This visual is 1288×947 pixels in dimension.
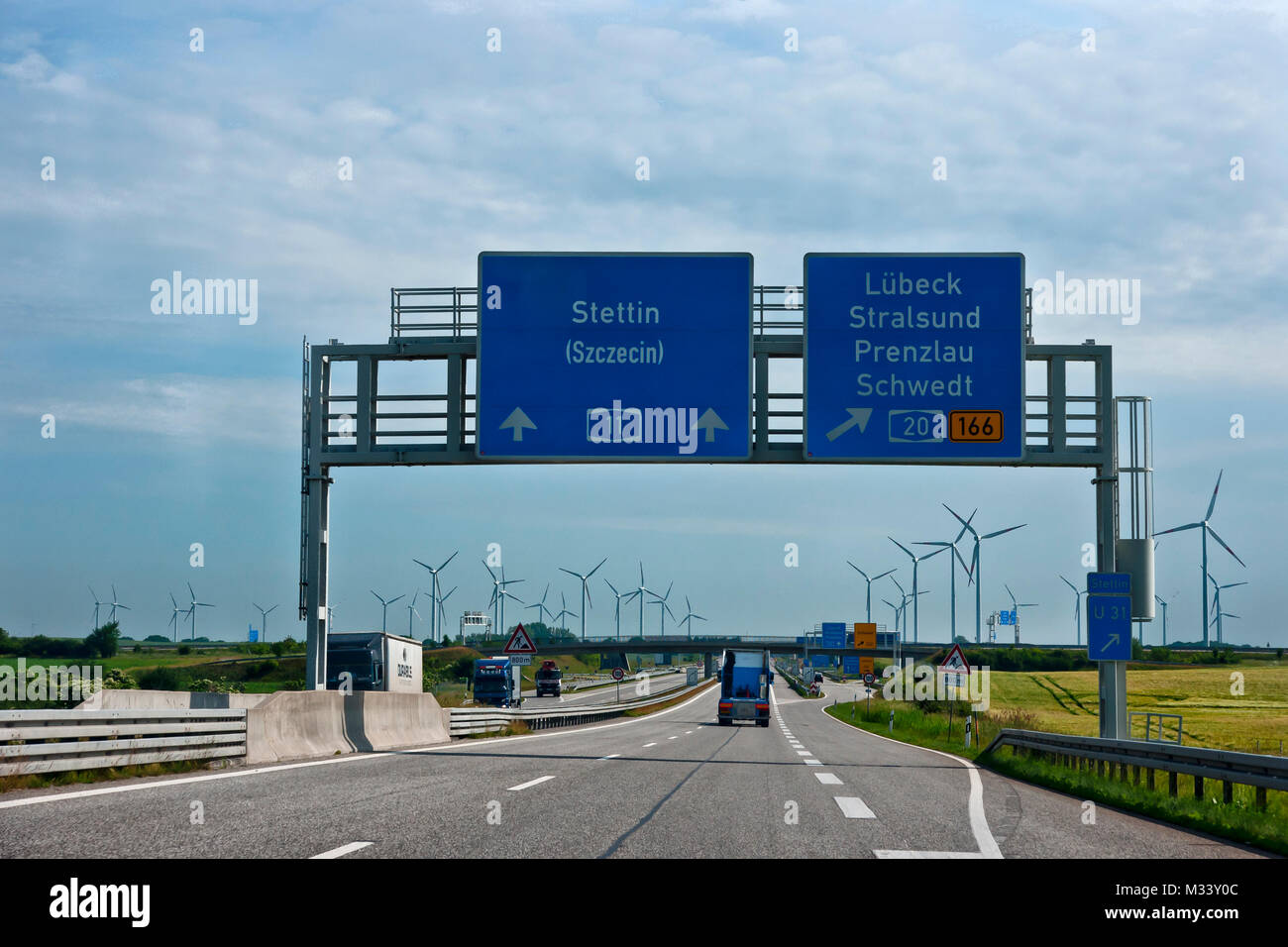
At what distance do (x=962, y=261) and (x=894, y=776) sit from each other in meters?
10.1

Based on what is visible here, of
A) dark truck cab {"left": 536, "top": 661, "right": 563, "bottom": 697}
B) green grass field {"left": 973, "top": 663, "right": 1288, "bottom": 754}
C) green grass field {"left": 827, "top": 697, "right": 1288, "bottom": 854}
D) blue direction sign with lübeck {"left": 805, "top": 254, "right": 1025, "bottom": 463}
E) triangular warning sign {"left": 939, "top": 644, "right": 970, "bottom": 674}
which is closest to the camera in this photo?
green grass field {"left": 827, "top": 697, "right": 1288, "bottom": 854}

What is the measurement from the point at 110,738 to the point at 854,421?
1414cm

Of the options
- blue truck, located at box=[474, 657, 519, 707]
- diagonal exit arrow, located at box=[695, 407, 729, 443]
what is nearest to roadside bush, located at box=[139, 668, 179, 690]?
blue truck, located at box=[474, 657, 519, 707]

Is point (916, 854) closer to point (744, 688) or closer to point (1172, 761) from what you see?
point (1172, 761)

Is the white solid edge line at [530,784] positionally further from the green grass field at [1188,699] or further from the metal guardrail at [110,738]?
the green grass field at [1188,699]

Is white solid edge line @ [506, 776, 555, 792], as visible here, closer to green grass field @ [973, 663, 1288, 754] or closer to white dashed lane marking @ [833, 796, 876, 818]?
white dashed lane marking @ [833, 796, 876, 818]

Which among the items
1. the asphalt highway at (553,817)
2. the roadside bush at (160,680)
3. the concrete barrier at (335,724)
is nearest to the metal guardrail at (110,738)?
the asphalt highway at (553,817)

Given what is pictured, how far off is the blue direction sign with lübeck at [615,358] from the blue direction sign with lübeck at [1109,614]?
7.52 meters

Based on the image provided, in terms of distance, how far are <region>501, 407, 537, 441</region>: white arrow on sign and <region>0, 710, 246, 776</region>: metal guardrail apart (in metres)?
7.70

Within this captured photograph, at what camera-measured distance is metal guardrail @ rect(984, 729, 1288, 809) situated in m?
13.5

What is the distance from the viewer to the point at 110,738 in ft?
48.9

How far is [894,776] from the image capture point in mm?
20062
